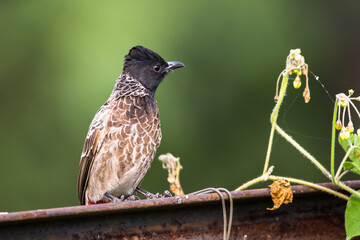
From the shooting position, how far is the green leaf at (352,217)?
6.21 feet

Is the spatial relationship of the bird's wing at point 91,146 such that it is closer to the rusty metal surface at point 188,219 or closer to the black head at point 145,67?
the black head at point 145,67

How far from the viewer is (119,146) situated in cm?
365

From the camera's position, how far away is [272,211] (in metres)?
1.98

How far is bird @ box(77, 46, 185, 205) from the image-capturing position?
368 cm

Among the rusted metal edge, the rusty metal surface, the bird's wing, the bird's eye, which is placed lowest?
the bird's wing

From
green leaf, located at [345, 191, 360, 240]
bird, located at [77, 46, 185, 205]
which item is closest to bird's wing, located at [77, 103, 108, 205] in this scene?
bird, located at [77, 46, 185, 205]

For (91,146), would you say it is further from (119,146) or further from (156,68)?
(156,68)

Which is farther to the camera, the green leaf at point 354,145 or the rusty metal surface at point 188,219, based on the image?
the green leaf at point 354,145

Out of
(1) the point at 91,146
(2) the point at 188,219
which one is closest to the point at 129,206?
(2) the point at 188,219

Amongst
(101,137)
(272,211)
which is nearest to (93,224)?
(272,211)

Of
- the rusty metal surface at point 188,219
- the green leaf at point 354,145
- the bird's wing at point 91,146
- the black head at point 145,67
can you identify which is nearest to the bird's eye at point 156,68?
the black head at point 145,67

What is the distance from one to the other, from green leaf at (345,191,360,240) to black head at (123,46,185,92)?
2378mm

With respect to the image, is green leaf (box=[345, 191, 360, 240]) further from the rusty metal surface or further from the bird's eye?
the bird's eye

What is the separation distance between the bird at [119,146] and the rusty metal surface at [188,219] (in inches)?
70.2
